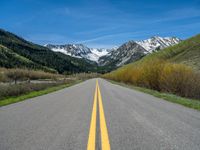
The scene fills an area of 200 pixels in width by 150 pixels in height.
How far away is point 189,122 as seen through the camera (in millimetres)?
6344

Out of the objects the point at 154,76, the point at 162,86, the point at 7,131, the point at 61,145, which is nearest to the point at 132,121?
the point at 61,145

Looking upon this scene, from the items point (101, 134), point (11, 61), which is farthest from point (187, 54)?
point (11, 61)

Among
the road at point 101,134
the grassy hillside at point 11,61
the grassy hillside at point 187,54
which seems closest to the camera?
the road at point 101,134

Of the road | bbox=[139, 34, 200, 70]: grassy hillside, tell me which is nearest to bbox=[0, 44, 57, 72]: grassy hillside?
bbox=[139, 34, 200, 70]: grassy hillside

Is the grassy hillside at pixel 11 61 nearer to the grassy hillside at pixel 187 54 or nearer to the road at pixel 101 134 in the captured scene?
the grassy hillside at pixel 187 54

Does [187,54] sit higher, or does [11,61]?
[11,61]

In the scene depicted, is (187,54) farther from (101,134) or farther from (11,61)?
(11,61)

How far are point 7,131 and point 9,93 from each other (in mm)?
11959

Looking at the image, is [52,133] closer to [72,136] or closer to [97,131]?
[72,136]

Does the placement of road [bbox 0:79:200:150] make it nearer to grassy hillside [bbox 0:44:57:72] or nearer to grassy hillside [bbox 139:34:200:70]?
grassy hillside [bbox 139:34:200:70]

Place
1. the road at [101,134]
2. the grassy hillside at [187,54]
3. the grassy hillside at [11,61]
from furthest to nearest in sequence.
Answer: the grassy hillside at [11,61], the grassy hillside at [187,54], the road at [101,134]

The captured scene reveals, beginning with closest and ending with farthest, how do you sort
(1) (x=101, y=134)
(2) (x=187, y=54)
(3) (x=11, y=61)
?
(1) (x=101, y=134)
(2) (x=187, y=54)
(3) (x=11, y=61)

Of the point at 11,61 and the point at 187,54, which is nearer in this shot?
the point at 187,54

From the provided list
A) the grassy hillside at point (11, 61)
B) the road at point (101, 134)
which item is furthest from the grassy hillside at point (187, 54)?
the grassy hillside at point (11, 61)
